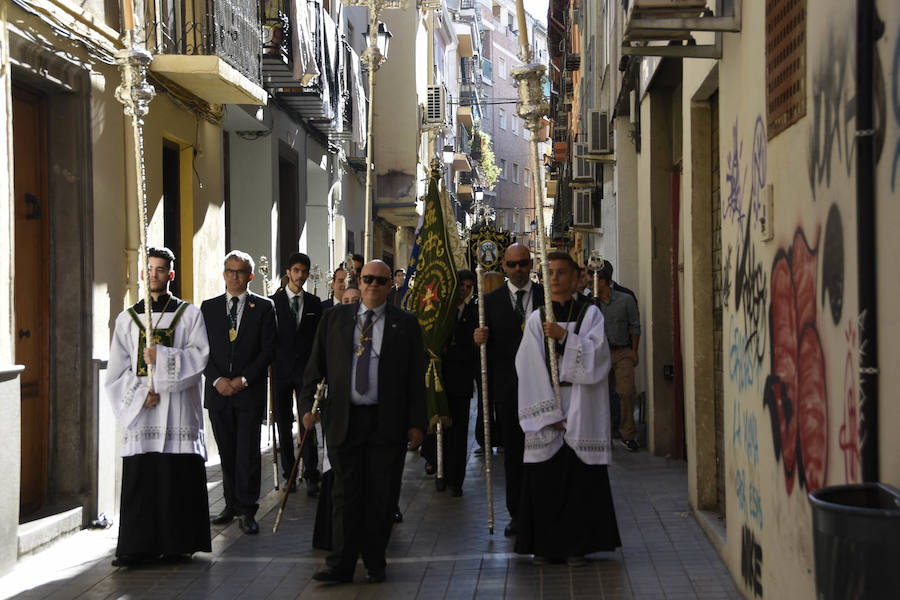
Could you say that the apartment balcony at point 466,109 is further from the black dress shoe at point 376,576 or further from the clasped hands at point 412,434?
the black dress shoe at point 376,576

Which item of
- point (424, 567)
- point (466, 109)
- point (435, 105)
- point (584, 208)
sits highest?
point (466, 109)

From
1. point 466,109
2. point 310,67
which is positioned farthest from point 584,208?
point 466,109

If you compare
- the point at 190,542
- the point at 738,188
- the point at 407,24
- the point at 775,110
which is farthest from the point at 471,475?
the point at 407,24

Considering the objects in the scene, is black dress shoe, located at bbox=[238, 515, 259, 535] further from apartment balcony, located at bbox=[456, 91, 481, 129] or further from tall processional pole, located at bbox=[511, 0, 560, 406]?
apartment balcony, located at bbox=[456, 91, 481, 129]

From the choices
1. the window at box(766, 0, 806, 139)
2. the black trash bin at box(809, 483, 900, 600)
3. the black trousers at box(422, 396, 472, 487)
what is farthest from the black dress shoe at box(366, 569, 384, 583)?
the black trash bin at box(809, 483, 900, 600)

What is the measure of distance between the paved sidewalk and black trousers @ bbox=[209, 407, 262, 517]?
10.1 inches

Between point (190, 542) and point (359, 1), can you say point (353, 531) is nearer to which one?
point (190, 542)

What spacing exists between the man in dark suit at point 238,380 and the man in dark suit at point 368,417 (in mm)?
1672

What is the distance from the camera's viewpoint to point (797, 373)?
5.18m

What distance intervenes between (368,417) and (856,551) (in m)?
4.68

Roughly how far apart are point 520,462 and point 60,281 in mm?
3653

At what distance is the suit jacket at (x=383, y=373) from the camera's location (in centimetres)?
743

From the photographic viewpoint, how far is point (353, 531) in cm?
735

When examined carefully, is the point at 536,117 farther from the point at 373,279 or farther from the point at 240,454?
the point at 240,454
